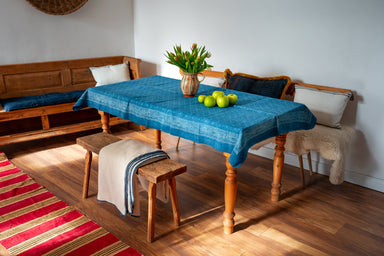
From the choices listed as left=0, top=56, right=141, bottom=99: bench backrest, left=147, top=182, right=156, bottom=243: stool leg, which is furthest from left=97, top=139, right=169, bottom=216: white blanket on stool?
left=0, top=56, right=141, bottom=99: bench backrest

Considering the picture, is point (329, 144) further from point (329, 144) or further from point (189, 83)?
point (189, 83)

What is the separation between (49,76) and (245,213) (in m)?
3.05

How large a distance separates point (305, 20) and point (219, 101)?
1470 millimetres

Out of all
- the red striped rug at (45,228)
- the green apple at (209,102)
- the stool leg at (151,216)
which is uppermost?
the green apple at (209,102)

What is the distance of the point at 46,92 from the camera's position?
438 cm

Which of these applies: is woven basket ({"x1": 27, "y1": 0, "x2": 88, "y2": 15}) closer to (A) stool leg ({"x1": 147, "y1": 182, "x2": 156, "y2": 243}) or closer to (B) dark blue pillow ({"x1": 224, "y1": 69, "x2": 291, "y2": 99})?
(B) dark blue pillow ({"x1": 224, "y1": 69, "x2": 291, "y2": 99})

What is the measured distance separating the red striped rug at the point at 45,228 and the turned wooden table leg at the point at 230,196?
665mm

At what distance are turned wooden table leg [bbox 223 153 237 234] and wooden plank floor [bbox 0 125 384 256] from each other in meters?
0.08

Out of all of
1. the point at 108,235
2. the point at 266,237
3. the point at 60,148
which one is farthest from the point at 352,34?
the point at 60,148

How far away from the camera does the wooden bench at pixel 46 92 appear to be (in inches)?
151

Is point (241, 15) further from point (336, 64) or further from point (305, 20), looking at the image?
point (336, 64)

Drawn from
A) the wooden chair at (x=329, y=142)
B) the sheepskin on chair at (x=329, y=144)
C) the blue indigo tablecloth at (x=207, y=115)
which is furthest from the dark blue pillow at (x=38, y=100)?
the wooden chair at (x=329, y=142)

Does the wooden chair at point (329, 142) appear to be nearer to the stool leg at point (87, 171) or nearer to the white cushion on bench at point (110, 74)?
the stool leg at point (87, 171)

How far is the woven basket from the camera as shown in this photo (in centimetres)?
420
